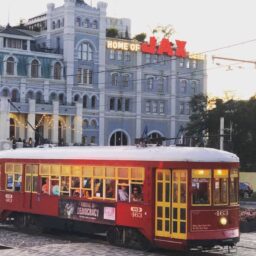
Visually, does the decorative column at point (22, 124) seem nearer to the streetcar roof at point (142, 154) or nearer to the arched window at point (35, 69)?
the arched window at point (35, 69)

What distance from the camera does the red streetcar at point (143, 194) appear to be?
18391mm

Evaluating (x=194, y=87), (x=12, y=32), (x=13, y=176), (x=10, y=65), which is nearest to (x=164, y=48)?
(x=194, y=87)

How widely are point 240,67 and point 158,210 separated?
39.1 ft

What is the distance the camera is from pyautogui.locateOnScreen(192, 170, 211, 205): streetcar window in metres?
18.5

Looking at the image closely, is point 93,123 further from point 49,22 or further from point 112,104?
point 49,22

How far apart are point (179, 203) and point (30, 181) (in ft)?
24.9

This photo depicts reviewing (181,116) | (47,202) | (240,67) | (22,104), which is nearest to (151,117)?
(181,116)

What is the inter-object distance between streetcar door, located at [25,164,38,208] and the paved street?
4.28 ft

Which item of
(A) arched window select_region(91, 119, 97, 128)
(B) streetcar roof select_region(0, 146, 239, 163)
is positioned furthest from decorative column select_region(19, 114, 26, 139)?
(B) streetcar roof select_region(0, 146, 239, 163)

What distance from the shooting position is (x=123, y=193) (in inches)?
796

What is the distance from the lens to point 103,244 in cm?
2061

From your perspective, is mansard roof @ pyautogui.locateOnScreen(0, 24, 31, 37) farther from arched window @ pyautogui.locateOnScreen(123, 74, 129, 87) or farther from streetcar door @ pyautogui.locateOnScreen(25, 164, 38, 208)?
streetcar door @ pyautogui.locateOnScreen(25, 164, 38, 208)

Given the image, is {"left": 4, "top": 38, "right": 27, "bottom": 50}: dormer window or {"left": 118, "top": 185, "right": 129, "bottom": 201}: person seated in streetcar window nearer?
{"left": 118, "top": 185, "right": 129, "bottom": 201}: person seated in streetcar window

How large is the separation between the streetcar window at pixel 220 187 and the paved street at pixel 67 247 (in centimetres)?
147
